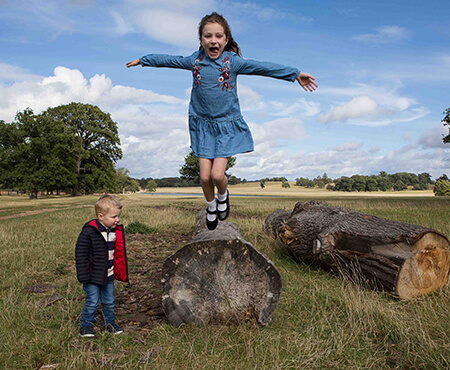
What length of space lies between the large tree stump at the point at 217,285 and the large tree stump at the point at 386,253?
2.15m

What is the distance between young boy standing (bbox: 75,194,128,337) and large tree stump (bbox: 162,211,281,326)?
0.64 m

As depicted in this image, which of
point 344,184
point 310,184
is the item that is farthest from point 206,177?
point 310,184

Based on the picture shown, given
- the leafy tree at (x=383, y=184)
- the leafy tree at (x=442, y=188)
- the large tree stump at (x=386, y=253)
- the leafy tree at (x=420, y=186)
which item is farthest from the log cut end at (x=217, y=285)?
the leafy tree at (x=420, y=186)

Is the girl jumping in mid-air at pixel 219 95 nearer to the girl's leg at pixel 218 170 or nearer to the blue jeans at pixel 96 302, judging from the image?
the girl's leg at pixel 218 170

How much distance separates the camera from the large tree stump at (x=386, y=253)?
16.7ft

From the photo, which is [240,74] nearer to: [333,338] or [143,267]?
[333,338]

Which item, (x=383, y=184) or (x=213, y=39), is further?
(x=383, y=184)

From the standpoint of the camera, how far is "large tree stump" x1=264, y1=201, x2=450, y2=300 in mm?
5102

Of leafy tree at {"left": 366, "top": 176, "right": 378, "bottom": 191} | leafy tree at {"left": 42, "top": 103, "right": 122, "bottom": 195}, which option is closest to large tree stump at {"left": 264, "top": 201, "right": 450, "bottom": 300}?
leafy tree at {"left": 42, "top": 103, "right": 122, "bottom": 195}

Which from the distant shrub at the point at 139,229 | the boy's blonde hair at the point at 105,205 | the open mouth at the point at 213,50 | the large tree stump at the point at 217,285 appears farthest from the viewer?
the distant shrub at the point at 139,229

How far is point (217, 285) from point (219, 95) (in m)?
2.58

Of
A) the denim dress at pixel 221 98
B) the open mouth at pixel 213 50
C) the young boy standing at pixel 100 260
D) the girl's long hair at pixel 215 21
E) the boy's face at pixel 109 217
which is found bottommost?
the young boy standing at pixel 100 260

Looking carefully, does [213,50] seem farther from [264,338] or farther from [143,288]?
[143,288]

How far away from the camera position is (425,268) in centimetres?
522
